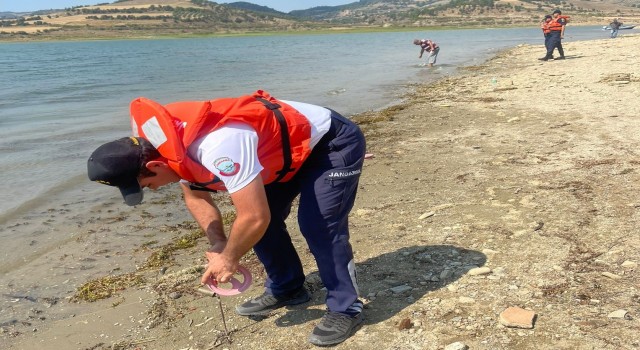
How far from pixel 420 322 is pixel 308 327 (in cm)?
77

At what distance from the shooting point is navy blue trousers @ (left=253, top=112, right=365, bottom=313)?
3443mm

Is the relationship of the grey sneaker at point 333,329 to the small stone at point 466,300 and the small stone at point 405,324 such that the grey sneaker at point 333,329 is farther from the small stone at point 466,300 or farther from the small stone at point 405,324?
the small stone at point 466,300

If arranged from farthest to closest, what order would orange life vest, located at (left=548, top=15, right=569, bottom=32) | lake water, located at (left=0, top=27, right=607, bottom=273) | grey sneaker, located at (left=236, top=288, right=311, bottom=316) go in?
1. orange life vest, located at (left=548, top=15, right=569, bottom=32)
2. lake water, located at (left=0, top=27, right=607, bottom=273)
3. grey sneaker, located at (left=236, top=288, right=311, bottom=316)

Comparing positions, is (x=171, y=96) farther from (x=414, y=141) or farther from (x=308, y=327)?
(x=308, y=327)

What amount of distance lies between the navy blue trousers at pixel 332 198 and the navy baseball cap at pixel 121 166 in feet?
3.27

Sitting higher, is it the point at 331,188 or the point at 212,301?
the point at 331,188

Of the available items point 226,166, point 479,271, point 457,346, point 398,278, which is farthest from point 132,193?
point 479,271

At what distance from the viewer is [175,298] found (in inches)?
182

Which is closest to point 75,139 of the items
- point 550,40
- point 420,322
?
point 420,322

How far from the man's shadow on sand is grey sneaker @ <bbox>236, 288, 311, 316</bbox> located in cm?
5

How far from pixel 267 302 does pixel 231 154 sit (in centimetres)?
175

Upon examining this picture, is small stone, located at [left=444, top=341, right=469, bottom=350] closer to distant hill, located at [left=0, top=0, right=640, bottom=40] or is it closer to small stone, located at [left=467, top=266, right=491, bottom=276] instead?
small stone, located at [left=467, top=266, right=491, bottom=276]

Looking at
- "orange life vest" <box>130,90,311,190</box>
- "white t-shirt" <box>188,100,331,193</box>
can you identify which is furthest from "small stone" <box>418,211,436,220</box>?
"white t-shirt" <box>188,100,331,193</box>

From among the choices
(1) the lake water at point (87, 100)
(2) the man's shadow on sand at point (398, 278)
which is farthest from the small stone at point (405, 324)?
(1) the lake water at point (87, 100)
